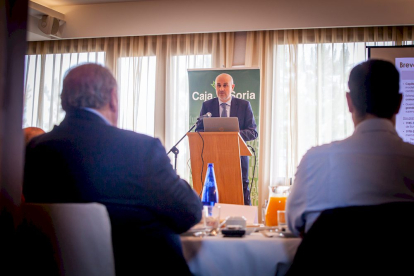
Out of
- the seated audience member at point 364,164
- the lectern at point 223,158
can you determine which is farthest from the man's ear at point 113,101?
the lectern at point 223,158

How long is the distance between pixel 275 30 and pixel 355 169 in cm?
518

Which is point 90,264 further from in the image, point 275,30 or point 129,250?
point 275,30

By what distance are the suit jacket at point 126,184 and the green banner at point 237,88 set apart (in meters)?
4.23

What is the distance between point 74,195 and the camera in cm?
155

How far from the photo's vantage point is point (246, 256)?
162 cm

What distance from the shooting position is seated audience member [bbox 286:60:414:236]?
1.45m

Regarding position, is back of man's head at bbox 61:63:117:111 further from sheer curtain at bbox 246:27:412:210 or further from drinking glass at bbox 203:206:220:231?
sheer curtain at bbox 246:27:412:210

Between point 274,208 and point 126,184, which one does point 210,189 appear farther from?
point 126,184

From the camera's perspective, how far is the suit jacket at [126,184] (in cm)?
151

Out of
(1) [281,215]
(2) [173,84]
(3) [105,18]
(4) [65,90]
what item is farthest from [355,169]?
(3) [105,18]

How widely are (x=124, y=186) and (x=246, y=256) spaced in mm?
536

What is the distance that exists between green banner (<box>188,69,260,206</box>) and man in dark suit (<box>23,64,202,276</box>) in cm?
422

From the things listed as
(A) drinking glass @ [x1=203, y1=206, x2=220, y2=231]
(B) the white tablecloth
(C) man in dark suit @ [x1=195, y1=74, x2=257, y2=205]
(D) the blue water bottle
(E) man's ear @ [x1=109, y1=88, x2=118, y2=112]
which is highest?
(C) man in dark suit @ [x1=195, y1=74, x2=257, y2=205]

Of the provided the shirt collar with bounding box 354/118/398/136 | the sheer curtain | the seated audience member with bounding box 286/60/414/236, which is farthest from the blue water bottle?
the sheer curtain
